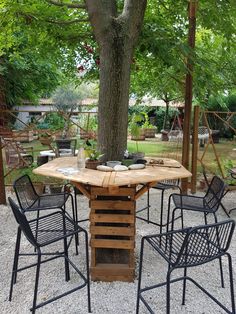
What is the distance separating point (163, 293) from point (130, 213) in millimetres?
689

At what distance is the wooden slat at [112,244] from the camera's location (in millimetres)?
2613

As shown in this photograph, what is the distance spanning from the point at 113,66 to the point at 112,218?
144 cm

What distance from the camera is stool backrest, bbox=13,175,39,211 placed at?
117 inches

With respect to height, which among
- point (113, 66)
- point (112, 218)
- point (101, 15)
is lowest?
point (112, 218)

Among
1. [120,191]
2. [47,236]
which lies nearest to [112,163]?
[120,191]

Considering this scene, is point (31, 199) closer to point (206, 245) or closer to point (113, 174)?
point (113, 174)

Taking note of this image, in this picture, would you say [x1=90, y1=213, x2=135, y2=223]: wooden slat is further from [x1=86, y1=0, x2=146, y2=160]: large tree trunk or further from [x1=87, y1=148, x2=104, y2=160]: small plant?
[x1=86, y1=0, x2=146, y2=160]: large tree trunk

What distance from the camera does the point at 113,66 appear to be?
3.00 metres

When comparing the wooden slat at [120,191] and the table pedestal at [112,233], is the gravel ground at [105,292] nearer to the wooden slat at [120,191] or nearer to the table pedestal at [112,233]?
the table pedestal at [112,233]

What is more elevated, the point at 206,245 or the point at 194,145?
the point at 194,145

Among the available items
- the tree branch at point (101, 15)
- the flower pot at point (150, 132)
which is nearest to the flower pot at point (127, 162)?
the tree branch at point (101, 15)

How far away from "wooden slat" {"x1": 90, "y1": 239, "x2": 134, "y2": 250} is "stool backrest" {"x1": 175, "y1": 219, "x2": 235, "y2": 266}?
69 cm

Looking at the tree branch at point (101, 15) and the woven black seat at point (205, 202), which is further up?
the tree branch at point (101, 15)

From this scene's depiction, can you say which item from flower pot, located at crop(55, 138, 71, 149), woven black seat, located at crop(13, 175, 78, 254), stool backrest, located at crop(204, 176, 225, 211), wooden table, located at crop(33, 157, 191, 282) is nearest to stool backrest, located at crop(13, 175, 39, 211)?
woven black seat, located at crop(13, 175, 78, 254)
